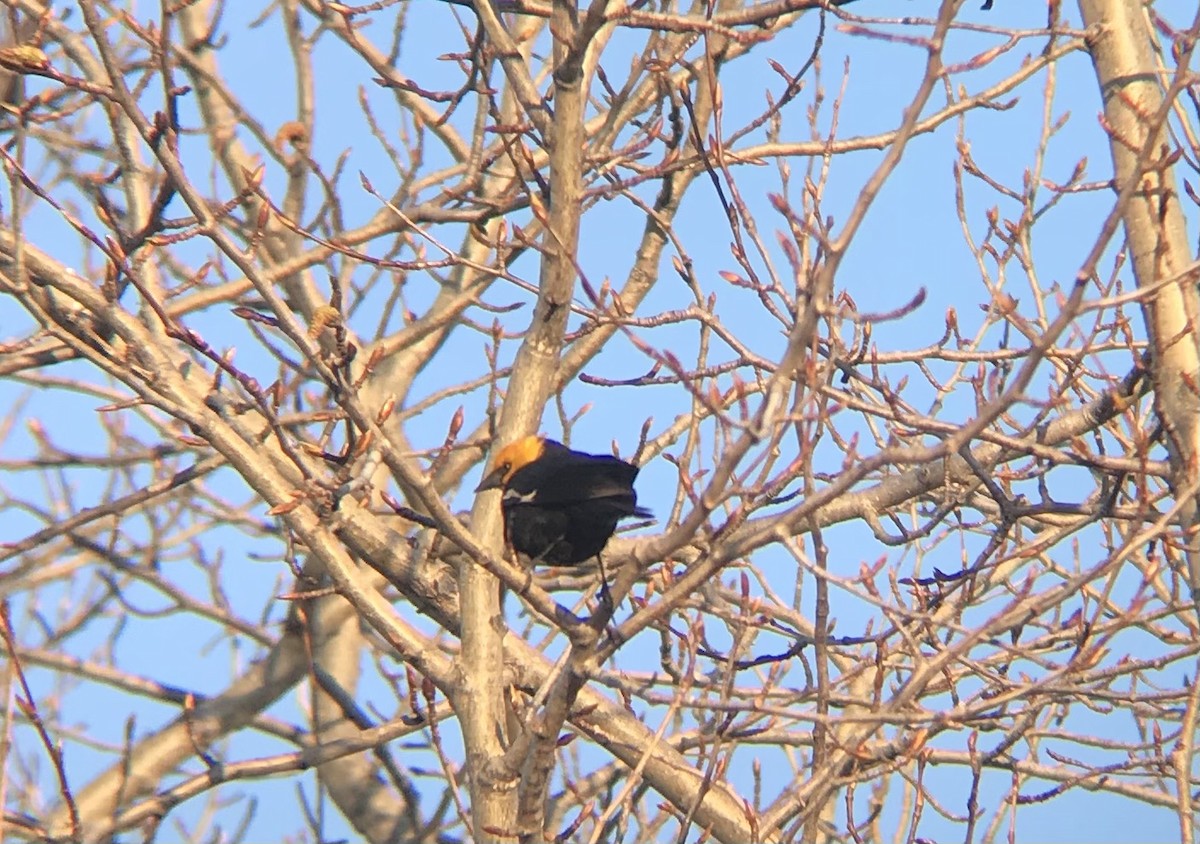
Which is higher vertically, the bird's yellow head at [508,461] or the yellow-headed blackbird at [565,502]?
the yellow-headed blackbird at [565,502]

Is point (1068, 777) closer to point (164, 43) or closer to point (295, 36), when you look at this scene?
point (164, 43)

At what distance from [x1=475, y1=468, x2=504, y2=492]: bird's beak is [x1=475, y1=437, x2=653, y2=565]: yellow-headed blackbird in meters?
0.05

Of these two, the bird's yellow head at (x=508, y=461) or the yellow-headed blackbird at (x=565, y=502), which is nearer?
→ the bird's yellow head at (x=508, y=461)

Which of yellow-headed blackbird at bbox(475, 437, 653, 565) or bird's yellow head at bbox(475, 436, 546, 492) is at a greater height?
yellow-headed blackbird at bbox(475, 437, 653, 565)

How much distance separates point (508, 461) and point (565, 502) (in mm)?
410

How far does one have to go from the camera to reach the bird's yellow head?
3667 millimetres

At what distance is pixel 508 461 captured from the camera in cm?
372

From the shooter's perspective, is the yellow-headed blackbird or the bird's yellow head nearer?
the bird's yellow head

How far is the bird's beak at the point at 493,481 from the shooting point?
3.77 metres

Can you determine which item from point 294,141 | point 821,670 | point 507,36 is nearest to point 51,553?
point 294,141

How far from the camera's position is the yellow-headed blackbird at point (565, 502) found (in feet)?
13.4

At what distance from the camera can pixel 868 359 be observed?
4051 millimetres

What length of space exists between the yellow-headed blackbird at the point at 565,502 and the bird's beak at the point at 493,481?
55mm

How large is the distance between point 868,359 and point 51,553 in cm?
410
